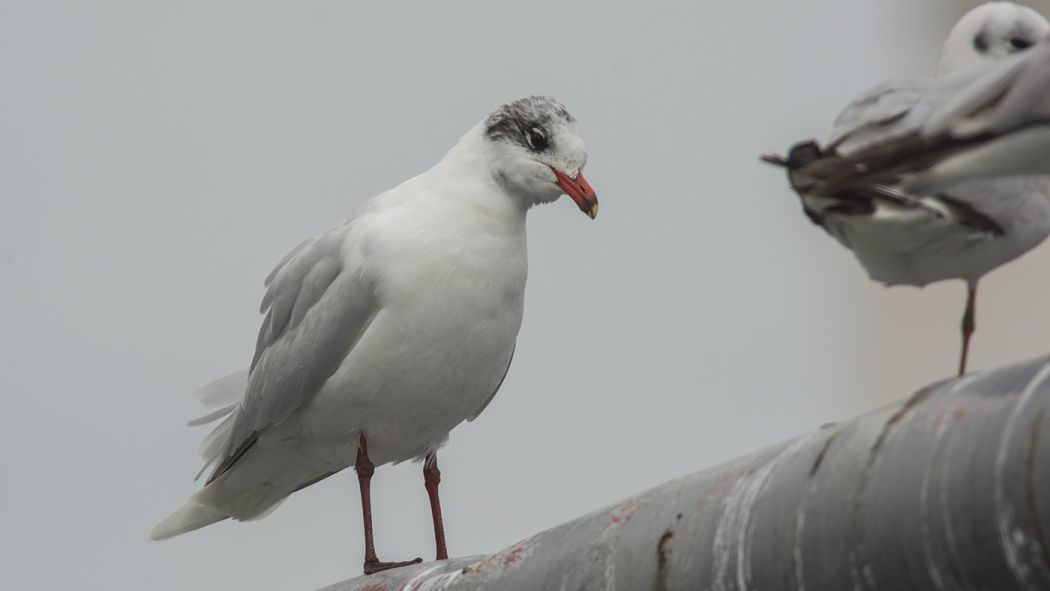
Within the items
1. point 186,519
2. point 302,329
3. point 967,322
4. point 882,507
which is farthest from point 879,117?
point 186,519

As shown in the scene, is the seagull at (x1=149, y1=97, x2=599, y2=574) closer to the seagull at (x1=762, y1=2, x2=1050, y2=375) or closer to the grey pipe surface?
the seagull at (x1=762, y1=2, x2=1050, y2=375)

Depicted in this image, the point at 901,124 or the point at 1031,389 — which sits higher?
the point at 901,124

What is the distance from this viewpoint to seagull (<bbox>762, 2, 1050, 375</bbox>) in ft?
7.39

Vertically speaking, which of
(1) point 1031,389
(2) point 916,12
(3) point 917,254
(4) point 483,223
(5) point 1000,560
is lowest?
(5) point 1000,560

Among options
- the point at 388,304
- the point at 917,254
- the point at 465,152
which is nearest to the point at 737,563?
the point at 917,254

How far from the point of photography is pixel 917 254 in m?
2.90

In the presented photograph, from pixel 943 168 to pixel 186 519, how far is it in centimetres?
418

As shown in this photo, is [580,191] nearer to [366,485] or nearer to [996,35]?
[366,485]

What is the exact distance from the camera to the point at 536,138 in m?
5.28

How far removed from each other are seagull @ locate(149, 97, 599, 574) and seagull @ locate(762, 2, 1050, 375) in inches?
82.7

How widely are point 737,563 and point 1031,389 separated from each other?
0.51 m

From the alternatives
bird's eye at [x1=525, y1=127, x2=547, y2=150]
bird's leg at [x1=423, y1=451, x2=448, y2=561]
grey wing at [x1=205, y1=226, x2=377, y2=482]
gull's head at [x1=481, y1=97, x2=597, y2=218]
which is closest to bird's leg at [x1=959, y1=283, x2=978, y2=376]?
gull's head at [x1=481, y1=97, x2=597, y2=218]

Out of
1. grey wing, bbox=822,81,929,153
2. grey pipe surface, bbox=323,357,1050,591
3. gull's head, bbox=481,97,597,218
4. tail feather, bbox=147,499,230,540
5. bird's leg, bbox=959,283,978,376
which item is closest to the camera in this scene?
grey pipe surface, bbox=323,357,1050,591

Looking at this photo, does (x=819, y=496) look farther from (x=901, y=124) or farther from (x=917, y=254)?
(x=917, y=254)
